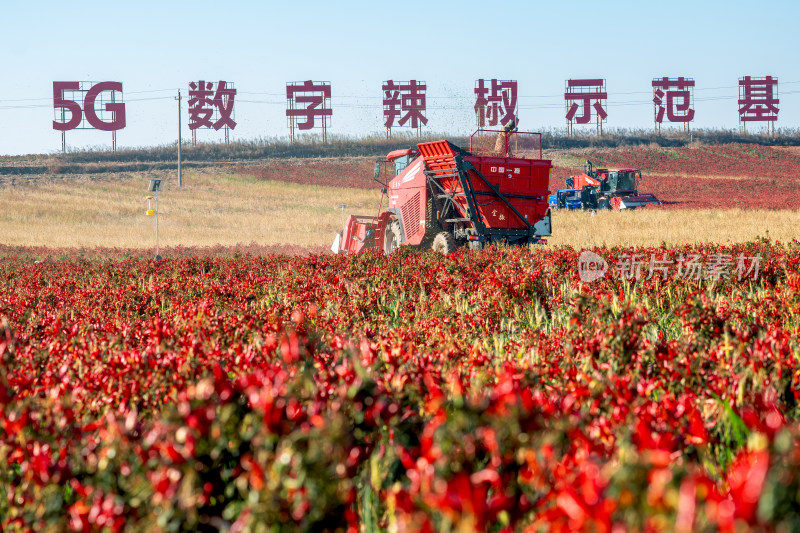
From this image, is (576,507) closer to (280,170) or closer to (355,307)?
(355,307)

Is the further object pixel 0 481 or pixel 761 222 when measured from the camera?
→ pixel 761 222

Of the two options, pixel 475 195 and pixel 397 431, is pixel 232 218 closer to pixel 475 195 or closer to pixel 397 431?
pixel 475 195

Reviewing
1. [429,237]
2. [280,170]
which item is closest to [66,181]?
[280,170]

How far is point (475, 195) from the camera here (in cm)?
1528

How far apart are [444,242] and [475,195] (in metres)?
1.11

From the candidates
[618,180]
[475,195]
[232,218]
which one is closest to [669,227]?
[475,195]

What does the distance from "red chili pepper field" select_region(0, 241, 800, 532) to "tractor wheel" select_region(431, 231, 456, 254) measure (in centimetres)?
928

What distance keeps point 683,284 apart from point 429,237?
8.31 meters

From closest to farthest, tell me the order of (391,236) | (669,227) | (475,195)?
(475,195)
(391,236)
(669,227)

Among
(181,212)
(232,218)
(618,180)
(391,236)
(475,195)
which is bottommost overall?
(232,218)

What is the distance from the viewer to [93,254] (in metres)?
23.9

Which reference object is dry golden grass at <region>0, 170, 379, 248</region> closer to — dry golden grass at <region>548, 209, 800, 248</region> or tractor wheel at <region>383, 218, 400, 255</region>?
dry golden grass at <region>548, 209, 800, 248</region>

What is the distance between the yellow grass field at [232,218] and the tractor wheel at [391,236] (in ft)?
14.8

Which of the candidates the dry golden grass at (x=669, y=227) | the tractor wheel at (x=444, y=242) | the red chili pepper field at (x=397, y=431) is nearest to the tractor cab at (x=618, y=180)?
the dry golden grass at (x=669, y=227)
